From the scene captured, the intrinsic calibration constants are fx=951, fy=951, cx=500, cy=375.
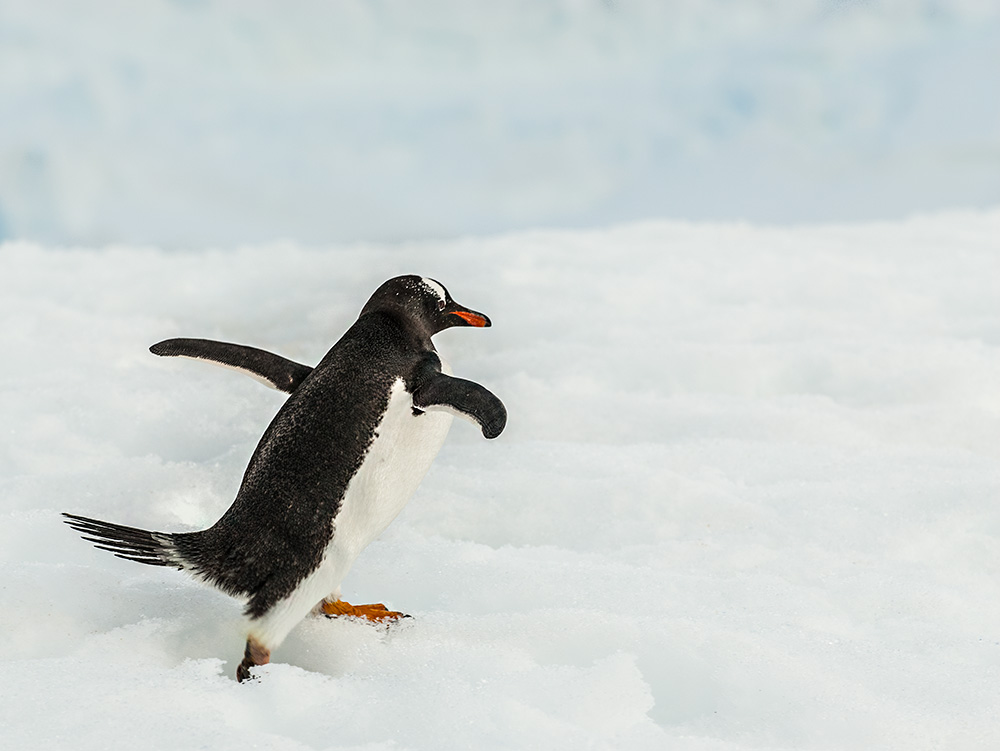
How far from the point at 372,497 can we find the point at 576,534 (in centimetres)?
118

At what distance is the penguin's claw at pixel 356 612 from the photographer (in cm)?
209

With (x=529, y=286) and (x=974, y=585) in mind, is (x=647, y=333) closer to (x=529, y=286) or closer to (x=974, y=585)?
(x=529, y=286)

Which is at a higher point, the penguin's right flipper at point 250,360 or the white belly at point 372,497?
the penguin's right flipper at point 250,360

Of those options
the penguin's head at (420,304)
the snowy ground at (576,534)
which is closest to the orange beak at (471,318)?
the penguin's head at (420,304)

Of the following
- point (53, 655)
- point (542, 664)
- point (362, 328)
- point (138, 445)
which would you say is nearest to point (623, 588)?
point (542, 664)

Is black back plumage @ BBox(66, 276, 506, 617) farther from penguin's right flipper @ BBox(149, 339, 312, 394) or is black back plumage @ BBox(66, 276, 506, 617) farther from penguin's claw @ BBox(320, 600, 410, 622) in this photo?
penguin's claw @ BBox(320, 600, 410, 622)

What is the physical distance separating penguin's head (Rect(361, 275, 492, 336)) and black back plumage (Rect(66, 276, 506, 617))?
17 centimetres

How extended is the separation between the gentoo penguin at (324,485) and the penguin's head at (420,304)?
0.09 meters

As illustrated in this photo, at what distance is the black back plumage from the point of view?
6.14 feet

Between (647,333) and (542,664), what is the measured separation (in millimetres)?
3752

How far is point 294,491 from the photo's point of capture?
1.90 meters

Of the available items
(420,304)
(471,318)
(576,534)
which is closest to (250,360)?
(420,304)

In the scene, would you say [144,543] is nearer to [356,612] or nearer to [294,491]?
[294,491]

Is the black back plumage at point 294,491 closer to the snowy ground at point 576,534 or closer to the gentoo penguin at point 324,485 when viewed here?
the gentoo penguin at point 324,485
